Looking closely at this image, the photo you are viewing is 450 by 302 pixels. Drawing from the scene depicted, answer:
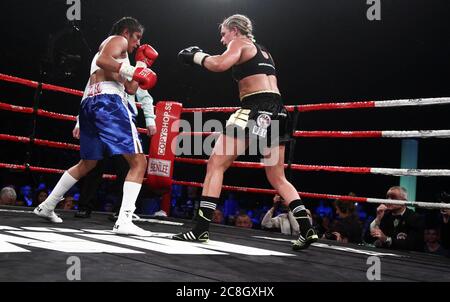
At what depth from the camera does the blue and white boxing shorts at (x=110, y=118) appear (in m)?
2.69

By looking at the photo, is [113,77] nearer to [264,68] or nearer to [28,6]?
[264,68]

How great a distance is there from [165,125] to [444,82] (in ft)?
22.0

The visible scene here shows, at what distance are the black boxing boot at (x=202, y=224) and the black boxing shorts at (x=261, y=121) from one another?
355 millimetres

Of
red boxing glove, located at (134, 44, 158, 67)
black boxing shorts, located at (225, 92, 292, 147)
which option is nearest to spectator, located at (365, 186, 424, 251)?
black boxing shorts, located at (225, 92, 292, 147)

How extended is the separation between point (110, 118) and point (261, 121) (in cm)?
82

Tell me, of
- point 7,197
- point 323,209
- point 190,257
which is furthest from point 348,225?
point 323,209

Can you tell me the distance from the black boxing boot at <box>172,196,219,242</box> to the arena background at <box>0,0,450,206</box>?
5.03 metres

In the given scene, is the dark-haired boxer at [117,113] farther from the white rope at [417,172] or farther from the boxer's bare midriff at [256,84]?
the white rope at [417,172]

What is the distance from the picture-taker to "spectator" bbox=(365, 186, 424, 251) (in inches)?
123

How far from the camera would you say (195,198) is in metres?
12.8
